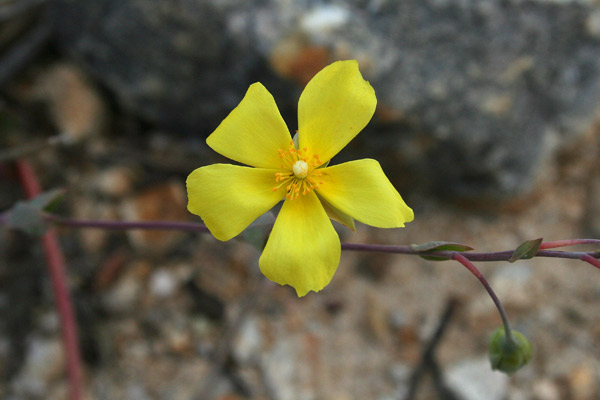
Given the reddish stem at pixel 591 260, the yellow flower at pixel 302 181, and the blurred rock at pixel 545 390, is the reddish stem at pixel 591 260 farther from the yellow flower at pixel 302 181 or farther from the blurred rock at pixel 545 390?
the blurred rock at pixel 545 390

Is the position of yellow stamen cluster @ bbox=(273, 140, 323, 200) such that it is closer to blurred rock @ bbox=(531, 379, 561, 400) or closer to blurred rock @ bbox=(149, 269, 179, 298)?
blurred rock @ bbox=(149, 269, 179, 298)

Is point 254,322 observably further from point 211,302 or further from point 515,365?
point 515,365

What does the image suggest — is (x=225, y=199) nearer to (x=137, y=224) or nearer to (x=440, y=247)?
(x=137, y=224)

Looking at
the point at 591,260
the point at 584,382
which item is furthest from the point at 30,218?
the point at 584,382

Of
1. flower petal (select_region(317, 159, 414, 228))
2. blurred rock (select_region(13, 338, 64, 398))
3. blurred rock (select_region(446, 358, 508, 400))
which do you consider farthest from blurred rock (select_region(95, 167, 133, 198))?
blurred rock (select_region(446, 358, 508, 400))

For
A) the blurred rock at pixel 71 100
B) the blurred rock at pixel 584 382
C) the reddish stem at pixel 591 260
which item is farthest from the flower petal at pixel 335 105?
the blurred rock at pixel 584 382

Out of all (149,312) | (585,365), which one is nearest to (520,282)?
(585,365)
